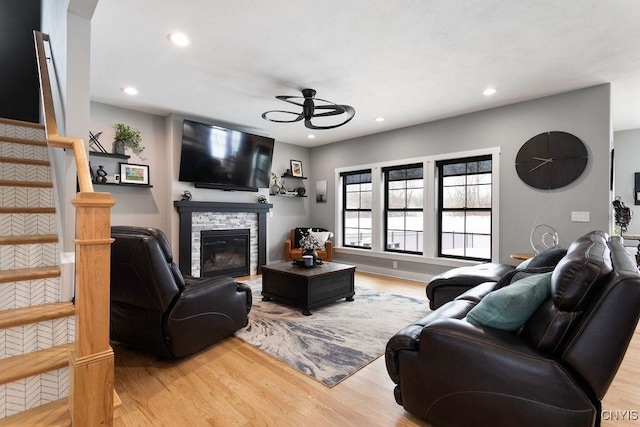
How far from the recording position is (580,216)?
3805mm

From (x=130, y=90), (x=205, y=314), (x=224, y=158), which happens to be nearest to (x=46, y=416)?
(x=205, y=314)

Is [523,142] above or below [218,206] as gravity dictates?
above

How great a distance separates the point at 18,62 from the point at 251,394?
16.0 feet

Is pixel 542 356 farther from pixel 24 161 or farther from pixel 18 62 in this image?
pixel 18 62

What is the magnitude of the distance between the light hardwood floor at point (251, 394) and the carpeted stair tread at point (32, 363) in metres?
0.56

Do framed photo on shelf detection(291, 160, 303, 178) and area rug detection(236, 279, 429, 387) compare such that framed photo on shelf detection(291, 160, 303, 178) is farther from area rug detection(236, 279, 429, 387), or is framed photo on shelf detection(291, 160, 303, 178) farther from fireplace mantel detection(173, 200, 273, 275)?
area rug detection(236, 279, 429, 387)

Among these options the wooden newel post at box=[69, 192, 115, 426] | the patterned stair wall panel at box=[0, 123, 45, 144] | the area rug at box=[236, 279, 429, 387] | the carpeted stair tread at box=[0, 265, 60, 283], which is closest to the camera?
the wooden newel post at box=[69, 192, 115, 426]

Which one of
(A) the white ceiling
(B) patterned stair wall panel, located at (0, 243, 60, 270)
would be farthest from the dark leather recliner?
(A) the white ceiling

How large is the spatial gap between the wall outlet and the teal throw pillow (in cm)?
290

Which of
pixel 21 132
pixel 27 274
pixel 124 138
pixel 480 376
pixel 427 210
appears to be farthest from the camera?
pixel 427 210

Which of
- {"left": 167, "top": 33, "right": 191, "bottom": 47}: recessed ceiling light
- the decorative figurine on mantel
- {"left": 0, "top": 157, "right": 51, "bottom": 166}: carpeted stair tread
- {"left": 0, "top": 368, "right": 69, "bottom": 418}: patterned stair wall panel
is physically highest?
{"left": 167, "top": 33, "right": 191, "bottom": 47}: recessed ceiling light

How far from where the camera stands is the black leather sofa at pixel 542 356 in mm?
1275

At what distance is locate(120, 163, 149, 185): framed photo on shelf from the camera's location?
4543 mm

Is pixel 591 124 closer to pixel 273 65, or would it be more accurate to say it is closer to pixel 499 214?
pixel 499 214
